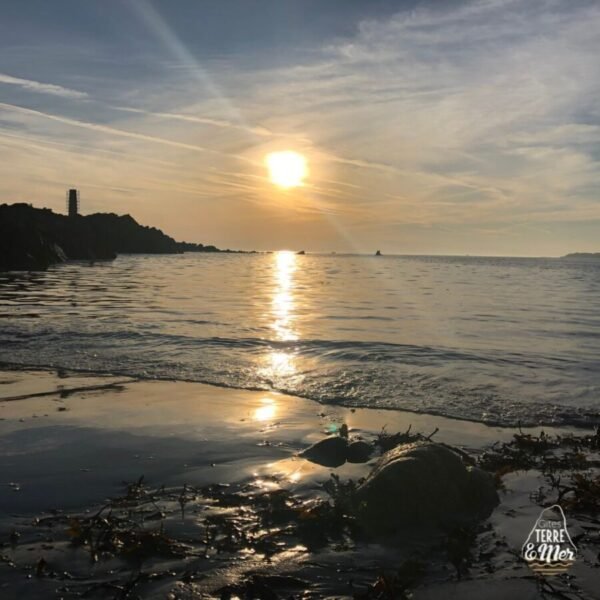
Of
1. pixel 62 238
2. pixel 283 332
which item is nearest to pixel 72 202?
pixel 62 238

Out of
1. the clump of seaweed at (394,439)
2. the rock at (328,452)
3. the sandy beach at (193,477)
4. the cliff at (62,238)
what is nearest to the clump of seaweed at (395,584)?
the sandy beach at (193,477)

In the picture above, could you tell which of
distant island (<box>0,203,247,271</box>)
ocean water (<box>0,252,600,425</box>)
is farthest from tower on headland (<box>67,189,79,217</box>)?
ocean water (<box>0,252,600,425</box>)

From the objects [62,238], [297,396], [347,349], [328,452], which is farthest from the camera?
[62,238]

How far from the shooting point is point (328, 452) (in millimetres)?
7105

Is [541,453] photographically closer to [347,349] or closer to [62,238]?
[347,349]

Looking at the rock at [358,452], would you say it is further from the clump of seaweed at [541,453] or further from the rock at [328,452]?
the clump of seaweed at [541,453]

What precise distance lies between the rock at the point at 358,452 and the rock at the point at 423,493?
49.7 inches

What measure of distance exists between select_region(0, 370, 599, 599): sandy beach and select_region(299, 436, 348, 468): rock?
14 centimetres

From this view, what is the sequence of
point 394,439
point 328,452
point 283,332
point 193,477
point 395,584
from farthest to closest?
point 283,332 → point 394,439 → point 328,452 → point 193,477 → point 395,584

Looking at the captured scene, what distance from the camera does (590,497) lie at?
18.9 feet

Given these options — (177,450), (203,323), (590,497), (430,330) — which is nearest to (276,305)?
(203,323)

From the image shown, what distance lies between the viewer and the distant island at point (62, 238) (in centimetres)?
5656

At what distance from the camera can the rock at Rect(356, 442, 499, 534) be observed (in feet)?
17.0

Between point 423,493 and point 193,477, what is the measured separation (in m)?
2.60
